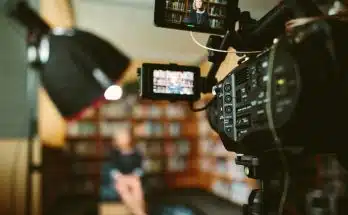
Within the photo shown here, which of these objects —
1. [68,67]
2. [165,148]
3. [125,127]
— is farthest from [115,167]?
[68,67]

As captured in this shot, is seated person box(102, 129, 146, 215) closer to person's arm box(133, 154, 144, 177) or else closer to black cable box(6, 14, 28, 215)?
person's arm box(133, 154, 144, 177)

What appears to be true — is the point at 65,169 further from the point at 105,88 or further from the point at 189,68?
the point at 189,68

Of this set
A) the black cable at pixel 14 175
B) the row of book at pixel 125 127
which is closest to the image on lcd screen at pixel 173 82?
the black cable at pixel 14 175

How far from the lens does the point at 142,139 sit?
4.69 meters

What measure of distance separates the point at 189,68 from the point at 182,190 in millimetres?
3986

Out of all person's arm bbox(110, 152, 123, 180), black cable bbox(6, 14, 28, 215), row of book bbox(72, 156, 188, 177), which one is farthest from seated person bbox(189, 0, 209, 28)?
row of book bbox(72, 156, 188, 177)

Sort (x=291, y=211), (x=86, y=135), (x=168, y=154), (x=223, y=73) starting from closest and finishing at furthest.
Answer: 1. (x=291, y=211)
2. (x=223, y=73)
3. (x=86, y=135)
4. (x=168, y=154)

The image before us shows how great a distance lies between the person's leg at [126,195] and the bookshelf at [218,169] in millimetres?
1228

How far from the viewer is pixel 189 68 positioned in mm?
882

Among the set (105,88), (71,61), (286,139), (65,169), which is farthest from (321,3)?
(65,169)

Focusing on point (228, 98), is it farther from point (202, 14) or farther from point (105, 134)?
point (105, 134)

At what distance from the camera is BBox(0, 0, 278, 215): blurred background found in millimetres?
2332

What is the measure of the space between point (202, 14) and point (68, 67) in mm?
946

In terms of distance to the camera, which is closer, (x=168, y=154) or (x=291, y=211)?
(x=291, y=211)
